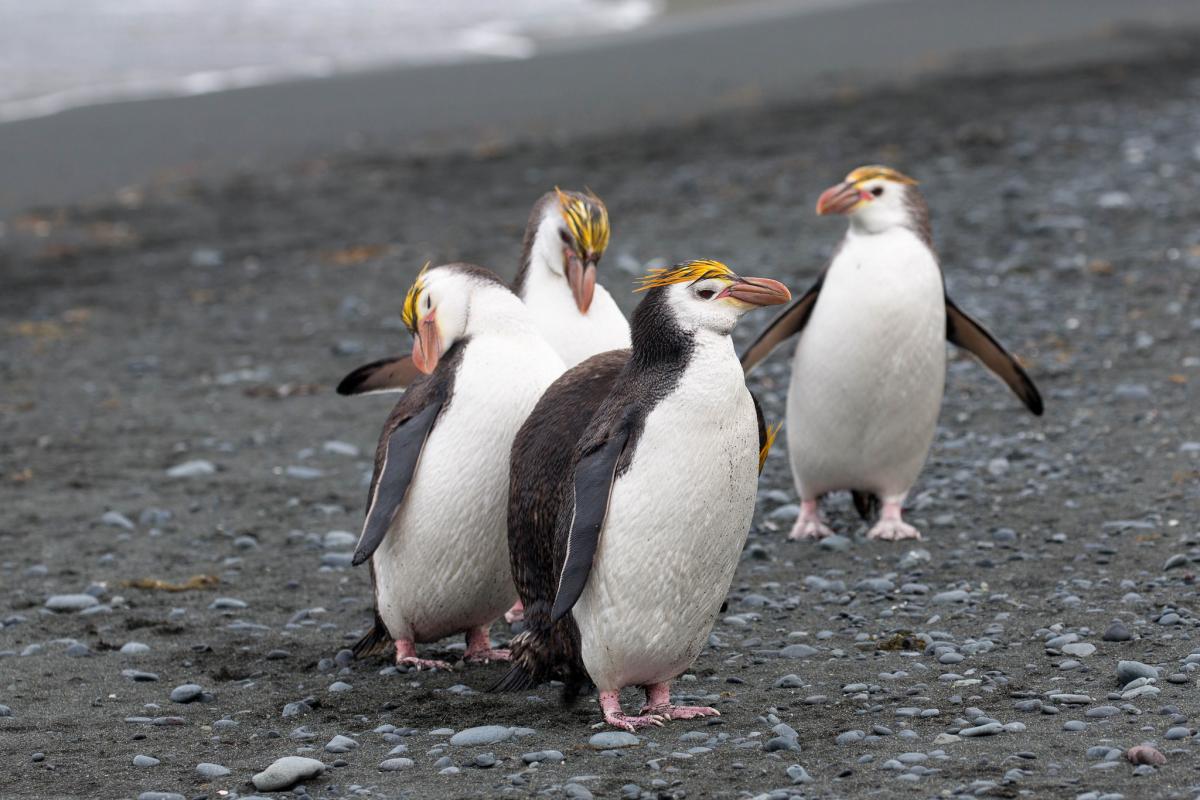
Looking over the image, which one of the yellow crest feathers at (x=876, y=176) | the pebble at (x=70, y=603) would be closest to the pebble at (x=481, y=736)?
the pebble at (x=70, y=603)

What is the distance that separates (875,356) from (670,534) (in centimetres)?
220

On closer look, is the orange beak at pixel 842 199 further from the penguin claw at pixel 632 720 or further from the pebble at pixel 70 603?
the pebble at pixel 70 603

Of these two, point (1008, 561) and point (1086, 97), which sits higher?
point (1086, 97)

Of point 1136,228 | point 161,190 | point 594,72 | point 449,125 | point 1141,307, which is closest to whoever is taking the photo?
point 1141,307

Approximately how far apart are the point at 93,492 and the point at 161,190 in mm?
6667

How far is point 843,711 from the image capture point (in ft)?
13.4

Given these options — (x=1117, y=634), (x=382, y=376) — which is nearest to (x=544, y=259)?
(x=382, y=376)

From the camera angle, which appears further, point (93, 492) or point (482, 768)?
point (93, 492)

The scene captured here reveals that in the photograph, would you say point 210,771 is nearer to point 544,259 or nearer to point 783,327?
point 544,259

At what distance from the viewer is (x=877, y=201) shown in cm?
602

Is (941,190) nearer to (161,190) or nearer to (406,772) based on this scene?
(161,190)

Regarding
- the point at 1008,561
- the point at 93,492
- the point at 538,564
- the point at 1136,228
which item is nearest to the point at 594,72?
the point at 1136,228

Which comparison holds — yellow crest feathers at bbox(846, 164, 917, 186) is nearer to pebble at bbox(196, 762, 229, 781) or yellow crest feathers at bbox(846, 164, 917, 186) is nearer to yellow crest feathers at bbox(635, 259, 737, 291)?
yellow crest feathers at bbox(635, 259, 737, 291)

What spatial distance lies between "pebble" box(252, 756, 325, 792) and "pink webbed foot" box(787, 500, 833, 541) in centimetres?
264
